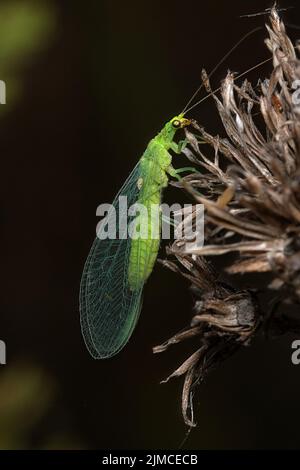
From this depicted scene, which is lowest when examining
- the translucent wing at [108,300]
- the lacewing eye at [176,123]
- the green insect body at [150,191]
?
the translucent wing at [108,300]

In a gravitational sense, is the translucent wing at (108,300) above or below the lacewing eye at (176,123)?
below

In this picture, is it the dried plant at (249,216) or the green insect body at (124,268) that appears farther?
the green insect body at (124,268)

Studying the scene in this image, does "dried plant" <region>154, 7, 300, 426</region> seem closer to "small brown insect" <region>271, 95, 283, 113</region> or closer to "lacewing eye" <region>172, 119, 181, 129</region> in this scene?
"small brown insect" <region>271, 95, 283, 113</region>

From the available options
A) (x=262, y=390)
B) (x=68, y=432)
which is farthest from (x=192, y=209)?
(x=262, y=390)

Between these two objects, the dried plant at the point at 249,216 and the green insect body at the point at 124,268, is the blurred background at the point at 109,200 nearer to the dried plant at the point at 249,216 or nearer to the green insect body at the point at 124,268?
the green insect body at the point at 124,268

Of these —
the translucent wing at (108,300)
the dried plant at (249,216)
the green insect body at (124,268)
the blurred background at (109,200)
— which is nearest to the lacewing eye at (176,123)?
the green insect body at (124,268)

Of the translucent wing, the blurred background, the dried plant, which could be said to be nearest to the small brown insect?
the dried plant
